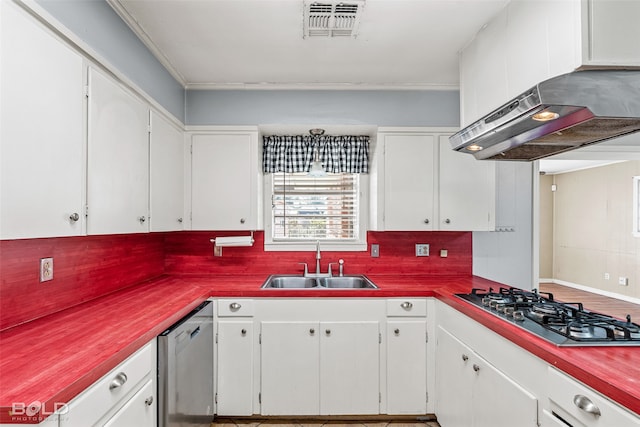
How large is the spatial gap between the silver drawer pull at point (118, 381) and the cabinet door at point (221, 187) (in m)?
1.52

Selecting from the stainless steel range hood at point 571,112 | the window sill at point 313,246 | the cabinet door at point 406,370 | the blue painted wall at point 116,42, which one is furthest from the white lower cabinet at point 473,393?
the blue painted wall at point 116,42

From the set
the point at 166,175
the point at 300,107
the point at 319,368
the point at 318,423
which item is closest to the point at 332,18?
the point at 300,107

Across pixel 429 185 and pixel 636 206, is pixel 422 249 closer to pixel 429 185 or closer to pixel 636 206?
pixel 429 185

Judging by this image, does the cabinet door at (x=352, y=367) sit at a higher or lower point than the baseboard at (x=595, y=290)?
higher

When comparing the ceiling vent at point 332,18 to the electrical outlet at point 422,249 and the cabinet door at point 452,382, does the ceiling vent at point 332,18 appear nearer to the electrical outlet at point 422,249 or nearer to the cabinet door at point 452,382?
the electrical outlet at point 422,249

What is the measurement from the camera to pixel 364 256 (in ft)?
9.77

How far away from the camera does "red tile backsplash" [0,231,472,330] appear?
1619mm

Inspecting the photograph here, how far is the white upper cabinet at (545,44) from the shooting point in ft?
4.09

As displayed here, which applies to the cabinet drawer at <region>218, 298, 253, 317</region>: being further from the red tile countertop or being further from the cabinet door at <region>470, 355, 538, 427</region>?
the cabinet door at <region>470, 355, 538, 427</region>

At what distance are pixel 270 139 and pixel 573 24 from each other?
2.22m

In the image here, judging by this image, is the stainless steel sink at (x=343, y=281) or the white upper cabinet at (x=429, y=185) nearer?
the white upper cabinet at (x=429, y=185)

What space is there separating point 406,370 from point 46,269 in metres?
2.19

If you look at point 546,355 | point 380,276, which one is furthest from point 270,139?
point 546,355

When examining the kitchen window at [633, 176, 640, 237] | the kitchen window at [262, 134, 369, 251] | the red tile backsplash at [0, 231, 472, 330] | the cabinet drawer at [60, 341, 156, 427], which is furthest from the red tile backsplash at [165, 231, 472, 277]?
the kitchen window at [633, 176, 640, 237]
